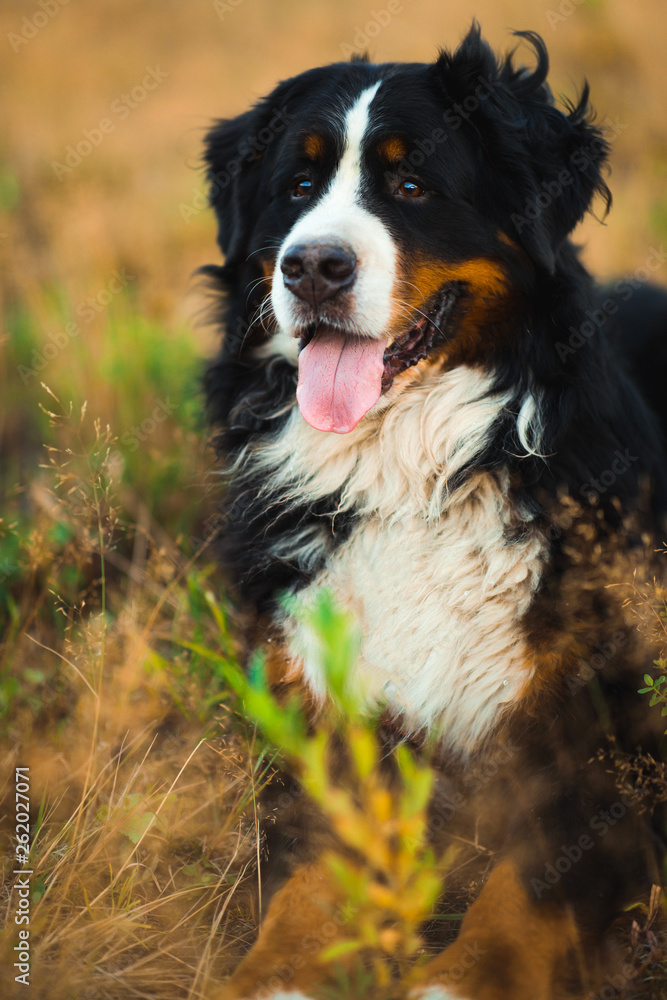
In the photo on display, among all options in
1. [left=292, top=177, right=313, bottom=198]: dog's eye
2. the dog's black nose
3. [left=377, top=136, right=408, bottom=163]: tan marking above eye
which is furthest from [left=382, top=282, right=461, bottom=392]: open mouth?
[left=292, top=177, right=313, bottom=198]: dog's eye

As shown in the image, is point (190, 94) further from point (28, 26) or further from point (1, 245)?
point (1, 245)

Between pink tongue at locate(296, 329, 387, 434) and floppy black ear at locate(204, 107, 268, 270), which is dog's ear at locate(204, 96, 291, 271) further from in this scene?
pink tongue at locate(296, 329, 387, 434)

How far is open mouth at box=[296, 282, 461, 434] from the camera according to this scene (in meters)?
2.29

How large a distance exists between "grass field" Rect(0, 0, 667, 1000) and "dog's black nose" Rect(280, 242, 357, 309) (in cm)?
78

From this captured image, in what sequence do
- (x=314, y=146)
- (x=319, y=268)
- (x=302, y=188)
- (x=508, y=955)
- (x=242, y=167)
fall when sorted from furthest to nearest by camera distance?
(x=242, y=167) → (x=302, y=188) → (x=314, y=146) → (x=319, y=268) → (x=508, y=955)

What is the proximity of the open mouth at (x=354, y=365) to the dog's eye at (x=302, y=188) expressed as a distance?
1.49 ft

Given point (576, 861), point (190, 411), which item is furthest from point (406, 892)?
point (190, 411)

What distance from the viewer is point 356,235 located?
217 centimetres

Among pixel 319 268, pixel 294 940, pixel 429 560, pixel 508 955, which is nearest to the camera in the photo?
pixel 508 955

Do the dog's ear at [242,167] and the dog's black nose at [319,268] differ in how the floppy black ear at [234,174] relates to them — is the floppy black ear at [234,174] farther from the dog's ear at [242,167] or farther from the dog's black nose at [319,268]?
the dog's black nose at [319,268]

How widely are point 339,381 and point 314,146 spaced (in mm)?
734

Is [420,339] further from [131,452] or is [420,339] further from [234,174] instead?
[131,452]

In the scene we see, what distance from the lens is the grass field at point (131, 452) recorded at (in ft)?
6.93

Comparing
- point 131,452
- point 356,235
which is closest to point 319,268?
point 356,235
